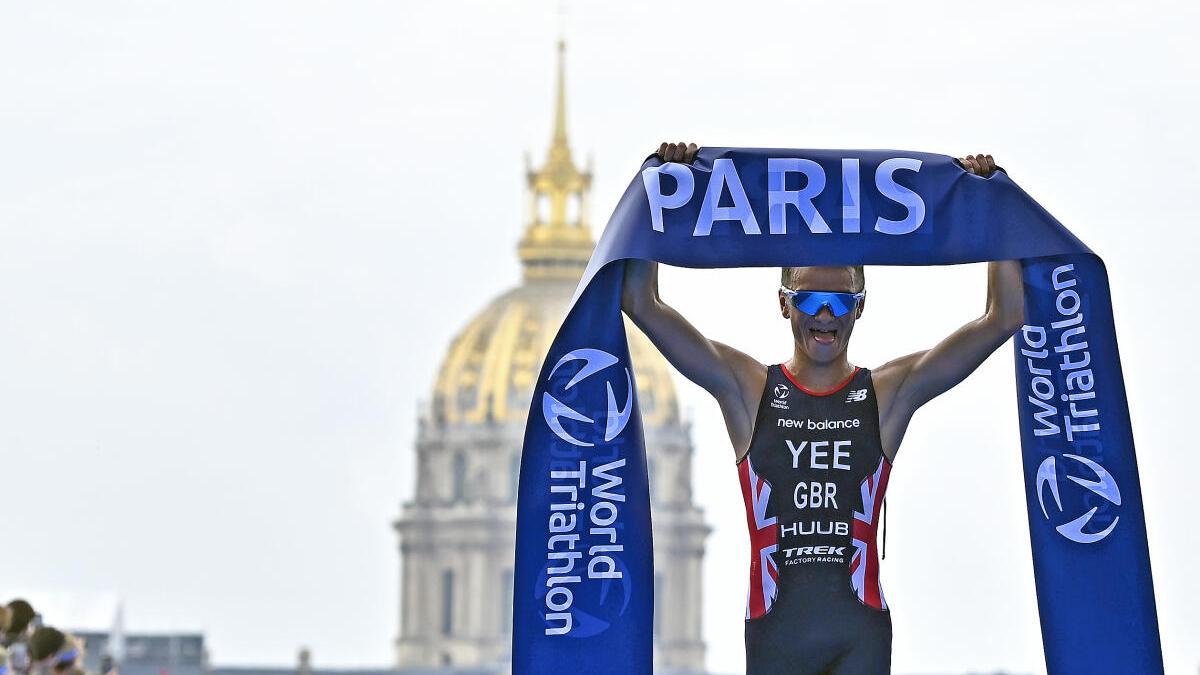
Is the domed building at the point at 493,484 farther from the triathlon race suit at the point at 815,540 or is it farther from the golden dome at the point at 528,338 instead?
the triathlon race suit at the point at 815,540

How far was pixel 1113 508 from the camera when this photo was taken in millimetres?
11812

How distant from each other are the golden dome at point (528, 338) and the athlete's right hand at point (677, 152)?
158 metres

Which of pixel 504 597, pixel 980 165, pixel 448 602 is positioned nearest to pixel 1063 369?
pixel 980 165

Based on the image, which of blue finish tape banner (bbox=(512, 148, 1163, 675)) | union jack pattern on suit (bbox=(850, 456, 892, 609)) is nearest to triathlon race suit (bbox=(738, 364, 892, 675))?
union jack pattern on suit (bbox=(850, 456, 892, 609))

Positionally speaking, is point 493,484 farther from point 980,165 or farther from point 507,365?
point 980,165

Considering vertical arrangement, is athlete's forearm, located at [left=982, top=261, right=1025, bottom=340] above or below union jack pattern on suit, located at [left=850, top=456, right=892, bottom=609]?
above

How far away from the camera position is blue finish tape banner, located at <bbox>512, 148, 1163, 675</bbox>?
11.6m

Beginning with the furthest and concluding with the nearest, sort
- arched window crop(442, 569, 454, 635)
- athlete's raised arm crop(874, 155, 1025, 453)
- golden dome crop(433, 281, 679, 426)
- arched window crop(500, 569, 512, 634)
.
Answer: golden dome crop(433, 281, 679, 426)
arched window crop(442, 569, 454, 635)
arched window crop(500, 569, 512, 634)
athlete's raised arm crop(874, 155, 1025, 453)

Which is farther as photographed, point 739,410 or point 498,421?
point 498,421

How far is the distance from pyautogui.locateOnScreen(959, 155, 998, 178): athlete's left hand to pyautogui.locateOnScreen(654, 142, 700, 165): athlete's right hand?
82 centimetres

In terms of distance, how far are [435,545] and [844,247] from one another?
166m

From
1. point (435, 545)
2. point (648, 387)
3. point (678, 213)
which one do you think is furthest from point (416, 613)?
point (678, 213)

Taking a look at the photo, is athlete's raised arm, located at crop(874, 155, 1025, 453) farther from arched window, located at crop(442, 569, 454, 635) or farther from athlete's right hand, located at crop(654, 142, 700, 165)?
arched window, located at crop(442, 569, 454, 635)

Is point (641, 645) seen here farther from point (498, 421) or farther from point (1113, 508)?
point (498, 421)
